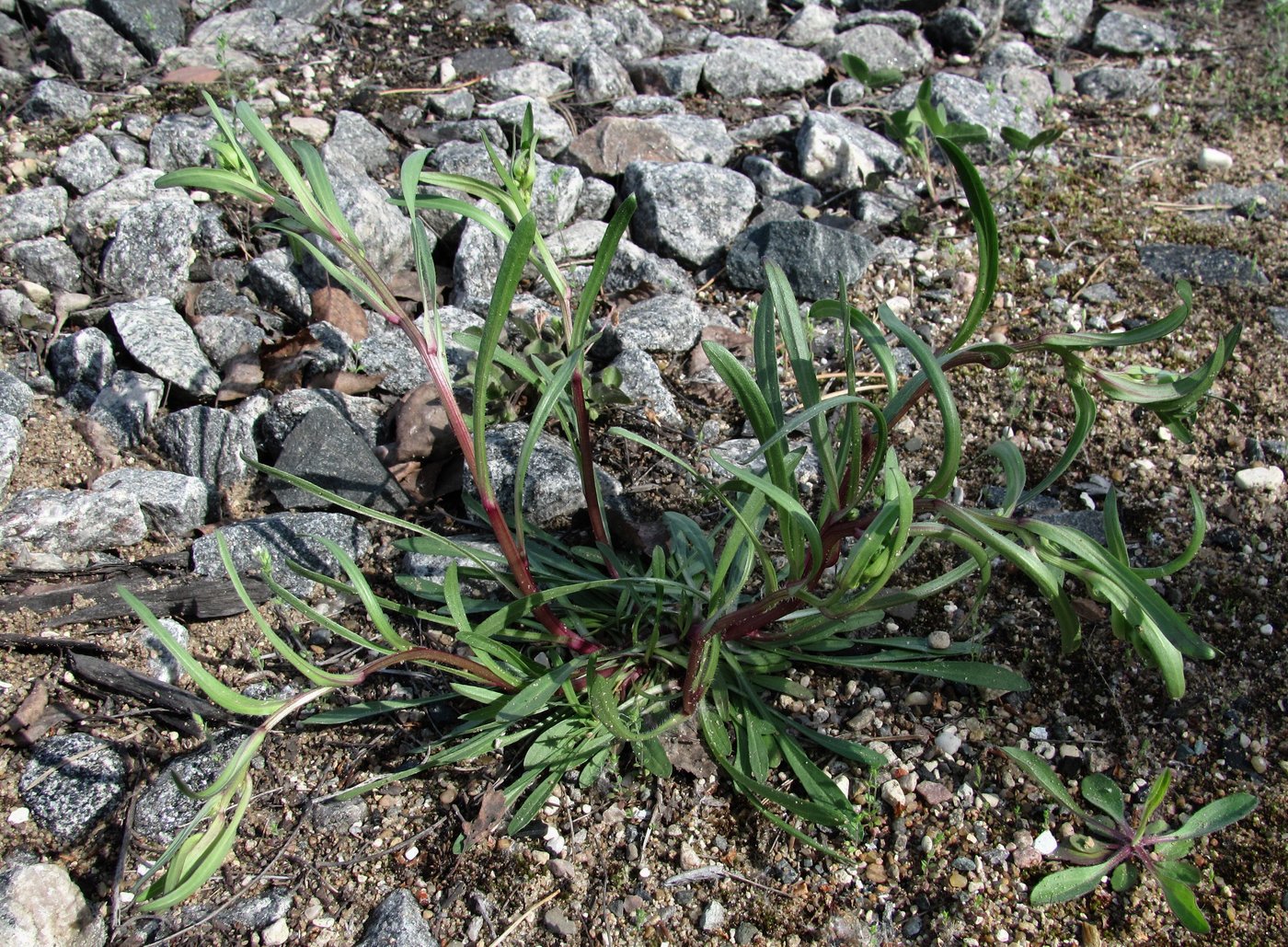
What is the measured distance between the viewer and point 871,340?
1.77 meters

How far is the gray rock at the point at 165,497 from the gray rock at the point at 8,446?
0.19 m

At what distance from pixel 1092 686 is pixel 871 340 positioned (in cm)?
103

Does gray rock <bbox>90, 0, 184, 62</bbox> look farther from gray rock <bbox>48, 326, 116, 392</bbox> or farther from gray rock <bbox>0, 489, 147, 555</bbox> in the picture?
gray rock <bbox>0, 489, 147, 555</bbox>

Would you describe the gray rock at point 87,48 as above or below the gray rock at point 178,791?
above

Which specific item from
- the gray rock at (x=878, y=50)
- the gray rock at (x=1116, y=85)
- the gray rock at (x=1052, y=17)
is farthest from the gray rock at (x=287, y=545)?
the gray rock at (x=1052, y=17)

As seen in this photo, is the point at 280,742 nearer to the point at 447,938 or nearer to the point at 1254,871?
the point at 447,938

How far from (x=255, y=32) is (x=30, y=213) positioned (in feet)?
4.80

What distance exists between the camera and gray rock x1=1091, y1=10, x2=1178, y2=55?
4.76 meters

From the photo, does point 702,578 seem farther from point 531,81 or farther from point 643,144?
point 531,81

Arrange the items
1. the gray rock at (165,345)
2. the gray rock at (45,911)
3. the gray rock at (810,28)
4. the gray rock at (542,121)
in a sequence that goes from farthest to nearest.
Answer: the gray rock at (810,28)
the gray rock at (542,121)
the gray rock at (165,345)
the gray rock at (45,911)

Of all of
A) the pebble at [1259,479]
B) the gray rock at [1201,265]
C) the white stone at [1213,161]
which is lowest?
the pebble at [1259,479]

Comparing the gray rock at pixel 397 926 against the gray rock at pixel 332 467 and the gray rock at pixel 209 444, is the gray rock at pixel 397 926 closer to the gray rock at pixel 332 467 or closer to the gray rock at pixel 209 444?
the gray rock at pixel 332 467

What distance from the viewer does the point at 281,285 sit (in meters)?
3.10

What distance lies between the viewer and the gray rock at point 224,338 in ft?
9.66
